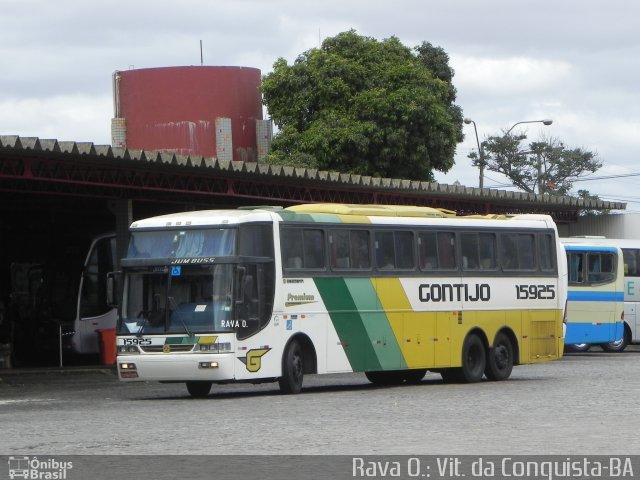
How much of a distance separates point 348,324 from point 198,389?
Result: 2.86 meters

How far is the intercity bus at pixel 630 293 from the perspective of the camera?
140ft

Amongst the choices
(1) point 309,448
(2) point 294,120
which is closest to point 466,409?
(1) point 309,448

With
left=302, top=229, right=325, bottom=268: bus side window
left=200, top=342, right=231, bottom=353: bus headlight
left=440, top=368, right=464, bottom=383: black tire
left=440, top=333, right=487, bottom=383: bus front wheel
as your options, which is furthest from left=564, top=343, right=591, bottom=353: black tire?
left=200, top=342, right=231, bottom=353: bus headlight

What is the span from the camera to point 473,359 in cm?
2736

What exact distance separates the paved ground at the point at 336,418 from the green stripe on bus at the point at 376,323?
1.89ft

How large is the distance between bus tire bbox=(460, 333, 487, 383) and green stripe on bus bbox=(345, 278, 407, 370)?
173 centimetres

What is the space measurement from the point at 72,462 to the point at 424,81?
159 ft

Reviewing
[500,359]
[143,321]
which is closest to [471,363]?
[500,359]

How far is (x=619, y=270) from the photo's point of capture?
41.2 metres

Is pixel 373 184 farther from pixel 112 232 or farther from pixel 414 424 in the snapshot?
pixel 414 424

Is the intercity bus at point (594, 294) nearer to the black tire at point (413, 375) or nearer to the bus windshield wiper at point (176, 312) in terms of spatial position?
the black tire at point (413, 375)

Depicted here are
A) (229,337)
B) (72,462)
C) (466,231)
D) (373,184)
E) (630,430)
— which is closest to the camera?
(72,462)

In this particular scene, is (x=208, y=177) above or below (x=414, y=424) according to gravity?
above

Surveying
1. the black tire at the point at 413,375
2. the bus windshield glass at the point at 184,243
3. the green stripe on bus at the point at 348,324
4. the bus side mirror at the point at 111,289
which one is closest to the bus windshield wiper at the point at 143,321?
the bus windshield glass at the point at 184,243
